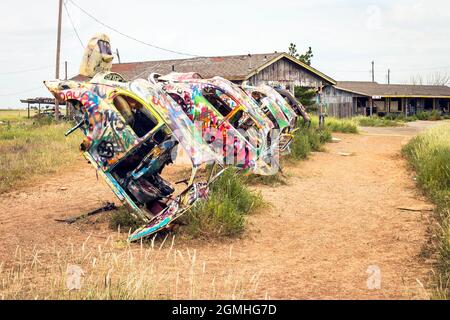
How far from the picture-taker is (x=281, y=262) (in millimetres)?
6281

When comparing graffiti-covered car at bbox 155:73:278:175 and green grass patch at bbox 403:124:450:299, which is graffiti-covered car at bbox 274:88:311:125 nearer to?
green grass patch at bbox 403:124:450:299

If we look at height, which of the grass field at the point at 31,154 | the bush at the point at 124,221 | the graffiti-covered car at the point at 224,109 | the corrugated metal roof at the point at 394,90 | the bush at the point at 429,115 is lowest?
the bush at the point at 124,221

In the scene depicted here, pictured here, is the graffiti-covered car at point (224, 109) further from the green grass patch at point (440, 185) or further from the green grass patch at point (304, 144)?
the green grass patch at point (304, 144)

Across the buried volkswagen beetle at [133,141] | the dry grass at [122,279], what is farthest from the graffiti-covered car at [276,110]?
the dry grass at [122,279]

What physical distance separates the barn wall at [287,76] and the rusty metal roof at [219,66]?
242mm

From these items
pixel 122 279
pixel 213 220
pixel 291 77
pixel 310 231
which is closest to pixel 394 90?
pixel 291 77

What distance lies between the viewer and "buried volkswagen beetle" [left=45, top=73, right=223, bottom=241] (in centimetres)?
696

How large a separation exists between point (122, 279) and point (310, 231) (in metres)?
3.41

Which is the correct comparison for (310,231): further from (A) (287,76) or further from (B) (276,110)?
(A) (287,76)

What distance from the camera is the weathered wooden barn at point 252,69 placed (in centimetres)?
2425

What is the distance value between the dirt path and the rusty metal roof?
11508 mm

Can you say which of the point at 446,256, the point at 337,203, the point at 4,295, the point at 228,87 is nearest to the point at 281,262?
the point at 446,256
